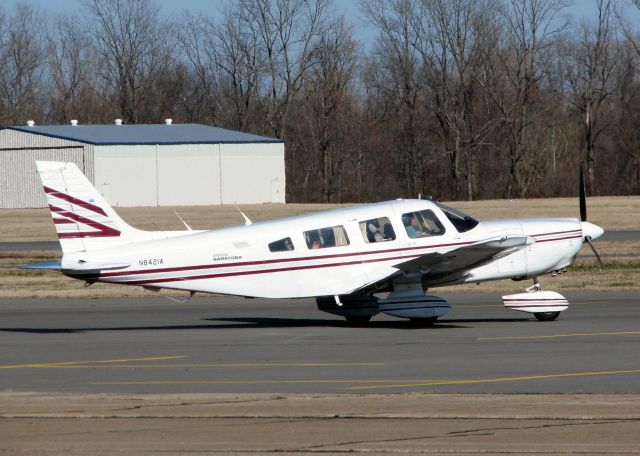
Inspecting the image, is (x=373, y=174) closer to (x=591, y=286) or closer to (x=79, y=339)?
(x=591, y=286)

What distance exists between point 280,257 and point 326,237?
820 mm

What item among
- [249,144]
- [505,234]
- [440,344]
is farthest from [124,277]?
[249,144]

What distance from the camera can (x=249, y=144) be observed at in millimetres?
68812

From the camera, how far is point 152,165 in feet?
218

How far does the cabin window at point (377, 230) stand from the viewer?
17.8 metres

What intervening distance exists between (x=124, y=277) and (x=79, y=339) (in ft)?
3.95

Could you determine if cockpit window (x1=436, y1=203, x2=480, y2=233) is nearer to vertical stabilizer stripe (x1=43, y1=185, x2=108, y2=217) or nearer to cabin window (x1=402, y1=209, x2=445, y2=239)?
cabin window (x1=402, y1=209, x2=445, y2=239)

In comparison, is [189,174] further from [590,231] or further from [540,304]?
[540,304]

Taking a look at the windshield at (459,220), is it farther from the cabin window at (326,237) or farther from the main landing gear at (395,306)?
the cabin window at (326,237)

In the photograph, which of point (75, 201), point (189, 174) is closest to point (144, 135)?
point (189, 174)

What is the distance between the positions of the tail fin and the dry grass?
20.8ft

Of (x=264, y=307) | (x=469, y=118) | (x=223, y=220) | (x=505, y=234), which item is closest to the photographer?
(x=505, y=234)

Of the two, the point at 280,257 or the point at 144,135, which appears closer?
the point at 280,257

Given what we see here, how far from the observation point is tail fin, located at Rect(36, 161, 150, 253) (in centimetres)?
1694
